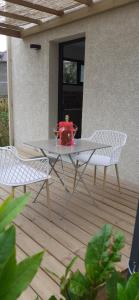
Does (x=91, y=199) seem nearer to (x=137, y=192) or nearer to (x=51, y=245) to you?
(x=137, y=192)

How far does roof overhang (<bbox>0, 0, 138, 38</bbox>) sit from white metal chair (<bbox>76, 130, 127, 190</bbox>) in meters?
1.73

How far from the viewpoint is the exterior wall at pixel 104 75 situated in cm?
362

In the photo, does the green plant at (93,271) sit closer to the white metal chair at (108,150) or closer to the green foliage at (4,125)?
the white metal chair at (108,150)

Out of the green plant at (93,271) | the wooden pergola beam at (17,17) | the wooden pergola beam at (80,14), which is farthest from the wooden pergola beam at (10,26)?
the green plant at (93,271)

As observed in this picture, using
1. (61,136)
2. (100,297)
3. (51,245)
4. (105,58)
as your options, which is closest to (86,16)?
(105,58)

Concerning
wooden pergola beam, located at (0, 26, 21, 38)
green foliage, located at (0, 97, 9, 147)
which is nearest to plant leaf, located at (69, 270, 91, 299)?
wooden pergola beam, located at (0, 26, 21, 38)

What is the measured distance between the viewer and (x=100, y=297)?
1.08m

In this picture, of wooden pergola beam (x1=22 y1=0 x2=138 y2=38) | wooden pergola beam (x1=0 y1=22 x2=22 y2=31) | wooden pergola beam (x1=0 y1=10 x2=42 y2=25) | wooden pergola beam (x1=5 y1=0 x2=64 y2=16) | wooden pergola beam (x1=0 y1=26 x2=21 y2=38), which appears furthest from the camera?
wooden pergola beam (x1=0 y1=26 x2=21 y2=38)

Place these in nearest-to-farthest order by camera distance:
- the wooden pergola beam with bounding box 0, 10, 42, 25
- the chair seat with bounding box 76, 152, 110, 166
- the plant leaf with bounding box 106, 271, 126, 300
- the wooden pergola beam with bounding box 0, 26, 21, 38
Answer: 1. the plant leaf with bounding box 106, 271, 126, 300
2. the chair seat with bounding box 76, 152, 110, 166
3. the wooden pergola beam with bounding box 0, 10, 42, 25
4. the wooden pergola beam with bounding box 0, 26, 21, 38

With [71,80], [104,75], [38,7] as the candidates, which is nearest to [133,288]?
[104,75]

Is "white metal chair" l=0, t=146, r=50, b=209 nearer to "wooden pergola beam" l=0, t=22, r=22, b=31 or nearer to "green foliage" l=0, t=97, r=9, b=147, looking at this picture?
"wooden pergola beam" l=0, t=22, r=22, b=31

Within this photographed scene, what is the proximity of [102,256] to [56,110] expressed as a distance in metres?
4.81

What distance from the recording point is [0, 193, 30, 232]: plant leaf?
465mm

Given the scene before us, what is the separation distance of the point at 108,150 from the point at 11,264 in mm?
3442
